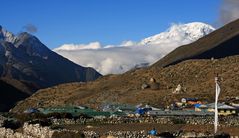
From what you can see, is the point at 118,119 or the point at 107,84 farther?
the point at 107,84

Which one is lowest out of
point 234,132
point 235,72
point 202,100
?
point 234,132

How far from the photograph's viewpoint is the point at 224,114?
7619cm

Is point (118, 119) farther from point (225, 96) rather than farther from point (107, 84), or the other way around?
point (107, 84)

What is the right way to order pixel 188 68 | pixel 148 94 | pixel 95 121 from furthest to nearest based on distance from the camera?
pixel 188 68
pixel 148 94
pixel 95 121

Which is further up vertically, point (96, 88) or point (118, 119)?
point (96, 88)

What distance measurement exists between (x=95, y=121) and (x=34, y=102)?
80.6m

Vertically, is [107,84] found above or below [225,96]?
above

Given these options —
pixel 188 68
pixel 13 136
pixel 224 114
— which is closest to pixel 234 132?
pixel 13 136

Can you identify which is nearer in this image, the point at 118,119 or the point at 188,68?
the point at 118,119

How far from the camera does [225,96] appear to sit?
4139 inches

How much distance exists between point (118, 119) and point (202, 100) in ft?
133

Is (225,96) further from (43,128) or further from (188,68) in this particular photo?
A: (43,128)

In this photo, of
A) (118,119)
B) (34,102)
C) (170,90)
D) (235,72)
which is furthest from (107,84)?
(118,119)

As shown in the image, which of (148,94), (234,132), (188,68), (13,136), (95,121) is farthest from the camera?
(188,68)
